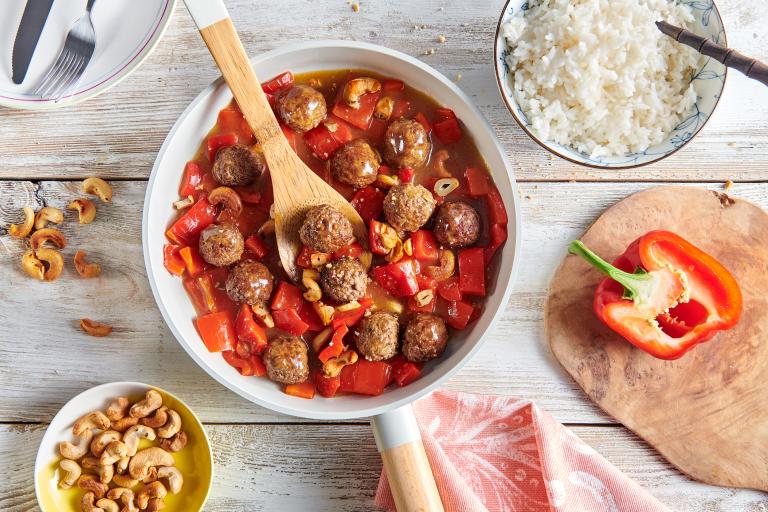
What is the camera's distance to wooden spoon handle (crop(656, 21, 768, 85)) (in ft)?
8.59

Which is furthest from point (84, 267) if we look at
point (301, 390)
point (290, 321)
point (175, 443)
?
point (301, 390)

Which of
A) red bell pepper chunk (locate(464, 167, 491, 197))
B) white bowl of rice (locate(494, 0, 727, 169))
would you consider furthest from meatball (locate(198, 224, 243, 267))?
white bowl of rice (locate(494, 0, 727, 169))

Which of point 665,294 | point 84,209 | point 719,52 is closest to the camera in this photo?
point 719,52

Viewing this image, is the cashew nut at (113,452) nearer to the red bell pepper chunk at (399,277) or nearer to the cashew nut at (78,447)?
the cashew nut at (78,447)

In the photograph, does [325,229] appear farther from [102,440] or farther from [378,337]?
[102,440]

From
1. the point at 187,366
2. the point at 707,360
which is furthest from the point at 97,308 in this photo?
the point at 707,360

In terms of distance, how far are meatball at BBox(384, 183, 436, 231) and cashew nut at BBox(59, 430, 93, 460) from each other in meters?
1.77

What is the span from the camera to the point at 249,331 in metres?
3.04

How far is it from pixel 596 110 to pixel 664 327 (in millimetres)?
1091

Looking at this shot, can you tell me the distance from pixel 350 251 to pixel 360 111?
0.67 m

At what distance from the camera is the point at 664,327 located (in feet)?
10.4

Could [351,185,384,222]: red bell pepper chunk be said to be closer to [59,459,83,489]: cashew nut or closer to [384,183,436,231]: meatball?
[384,183,436,231]: meatball

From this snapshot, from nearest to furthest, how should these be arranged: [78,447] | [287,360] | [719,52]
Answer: [719,52] < [287,360] < [78,447]

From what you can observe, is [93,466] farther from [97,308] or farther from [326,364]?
[326,364]
